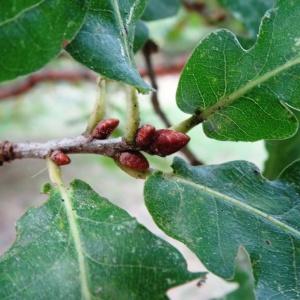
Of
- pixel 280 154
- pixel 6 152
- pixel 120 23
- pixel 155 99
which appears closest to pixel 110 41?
pixel 120 23

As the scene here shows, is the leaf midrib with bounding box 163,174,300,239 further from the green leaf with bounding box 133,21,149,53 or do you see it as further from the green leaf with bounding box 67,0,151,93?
the green leaf with bounding box 133,21,149,53

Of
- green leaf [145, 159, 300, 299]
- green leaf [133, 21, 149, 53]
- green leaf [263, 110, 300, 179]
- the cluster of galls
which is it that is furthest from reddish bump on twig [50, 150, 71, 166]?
green leaf [263, 110, 300, 179]

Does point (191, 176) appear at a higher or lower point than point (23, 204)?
lower

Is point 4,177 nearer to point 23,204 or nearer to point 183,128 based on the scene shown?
point 23,204

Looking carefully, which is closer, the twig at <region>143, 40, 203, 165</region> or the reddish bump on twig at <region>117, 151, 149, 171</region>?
the reddish bump on twig at <region>117, 151, 149, 171</region>

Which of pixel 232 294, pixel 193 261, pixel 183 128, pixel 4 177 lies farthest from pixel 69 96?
pixel 183 128

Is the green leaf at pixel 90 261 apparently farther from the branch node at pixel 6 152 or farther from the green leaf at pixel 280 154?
the green leaf at pixel 280 154
